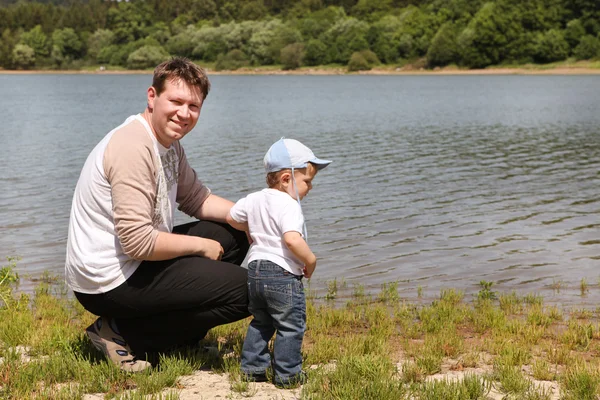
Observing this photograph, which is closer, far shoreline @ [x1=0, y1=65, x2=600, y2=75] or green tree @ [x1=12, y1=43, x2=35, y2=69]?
far shoreline @ [x1=0, y1=65, x2=600, y2=75]

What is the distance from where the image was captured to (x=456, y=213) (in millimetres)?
14125

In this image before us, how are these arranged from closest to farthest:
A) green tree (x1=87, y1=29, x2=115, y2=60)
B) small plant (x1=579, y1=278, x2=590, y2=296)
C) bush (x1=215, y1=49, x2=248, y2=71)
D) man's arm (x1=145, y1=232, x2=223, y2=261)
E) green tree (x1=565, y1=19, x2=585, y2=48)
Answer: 1. man's arm (x1=145, y1=232, x2=223, y2=261)
2. small plant (x1=579, y1=278, x2=590, y2=296)
3. green tree (x1=565, y1=19, x2=585, y2=48)
4. bush (x1=215, y1=49, x2=248, y2=71)
5. green tree (x1=87, y1=29, x2=115, y2=60)

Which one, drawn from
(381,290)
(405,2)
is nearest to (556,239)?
(381,290)

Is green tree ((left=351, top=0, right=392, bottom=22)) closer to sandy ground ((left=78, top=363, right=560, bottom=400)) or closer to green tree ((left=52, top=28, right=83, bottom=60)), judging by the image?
green tree ((left=52, top=28, right=83, bottom=60))

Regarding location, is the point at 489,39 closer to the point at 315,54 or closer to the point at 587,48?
the point at 587,48

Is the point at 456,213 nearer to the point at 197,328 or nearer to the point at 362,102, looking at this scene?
the point at 197,328

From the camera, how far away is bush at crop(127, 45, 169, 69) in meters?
136

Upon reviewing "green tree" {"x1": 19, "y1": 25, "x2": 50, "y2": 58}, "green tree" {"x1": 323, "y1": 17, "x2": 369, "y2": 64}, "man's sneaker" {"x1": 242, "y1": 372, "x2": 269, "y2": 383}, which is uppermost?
"green tree" {"x1": 19, "y1": 25, "x2": 50, "y2": 58}

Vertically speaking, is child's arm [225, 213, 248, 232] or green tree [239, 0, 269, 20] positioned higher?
green tree [239, 0, 269, 20]

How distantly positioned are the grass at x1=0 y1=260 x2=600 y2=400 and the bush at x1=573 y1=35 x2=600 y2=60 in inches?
3904

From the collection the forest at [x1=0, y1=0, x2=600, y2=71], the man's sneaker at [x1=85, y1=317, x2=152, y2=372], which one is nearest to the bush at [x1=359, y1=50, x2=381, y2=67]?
the forest at [x1=0, y1=0, x2=600, y2=71]

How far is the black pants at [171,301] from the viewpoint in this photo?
4895mm

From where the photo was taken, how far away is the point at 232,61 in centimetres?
13000

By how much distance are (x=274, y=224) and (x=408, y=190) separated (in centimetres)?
1223
